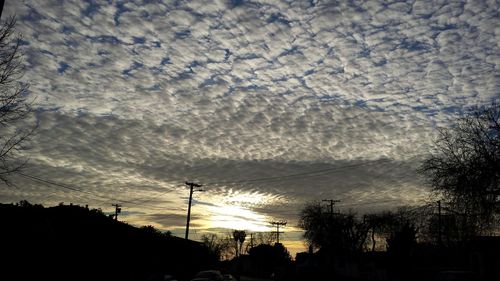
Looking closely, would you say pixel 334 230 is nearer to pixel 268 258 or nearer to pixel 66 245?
pixel 268 258

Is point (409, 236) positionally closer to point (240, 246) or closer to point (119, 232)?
point (119, 232)

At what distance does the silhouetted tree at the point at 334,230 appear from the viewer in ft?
281

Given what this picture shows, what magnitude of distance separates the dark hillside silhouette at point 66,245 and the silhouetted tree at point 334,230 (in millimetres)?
52696

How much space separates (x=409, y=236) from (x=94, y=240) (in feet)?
104

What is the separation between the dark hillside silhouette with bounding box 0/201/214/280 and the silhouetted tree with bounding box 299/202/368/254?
173ft

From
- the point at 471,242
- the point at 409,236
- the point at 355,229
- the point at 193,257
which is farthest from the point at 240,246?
the point at 471,242

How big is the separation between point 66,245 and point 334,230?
6537cm

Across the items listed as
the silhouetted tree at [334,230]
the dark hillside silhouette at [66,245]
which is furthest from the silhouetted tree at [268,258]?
the dark hillside silhouette at [66,245]

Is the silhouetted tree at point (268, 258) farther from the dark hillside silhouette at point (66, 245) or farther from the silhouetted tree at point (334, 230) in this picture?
the dark hillside silhouette at point (66, 245)

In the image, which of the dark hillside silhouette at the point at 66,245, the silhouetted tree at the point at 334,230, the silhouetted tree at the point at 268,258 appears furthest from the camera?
the silhouetted tree at the point at 268,258

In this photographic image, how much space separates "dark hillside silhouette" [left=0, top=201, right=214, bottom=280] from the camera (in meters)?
24.4

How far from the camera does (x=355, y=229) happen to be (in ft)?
293

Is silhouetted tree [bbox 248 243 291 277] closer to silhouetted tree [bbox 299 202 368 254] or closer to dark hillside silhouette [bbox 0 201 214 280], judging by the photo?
silhouetted tree [bbox 299 202 368 254]

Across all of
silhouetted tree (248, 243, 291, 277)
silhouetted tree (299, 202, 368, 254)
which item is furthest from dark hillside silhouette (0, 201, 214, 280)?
silhouetted tree (248, 243, 291, 277)
